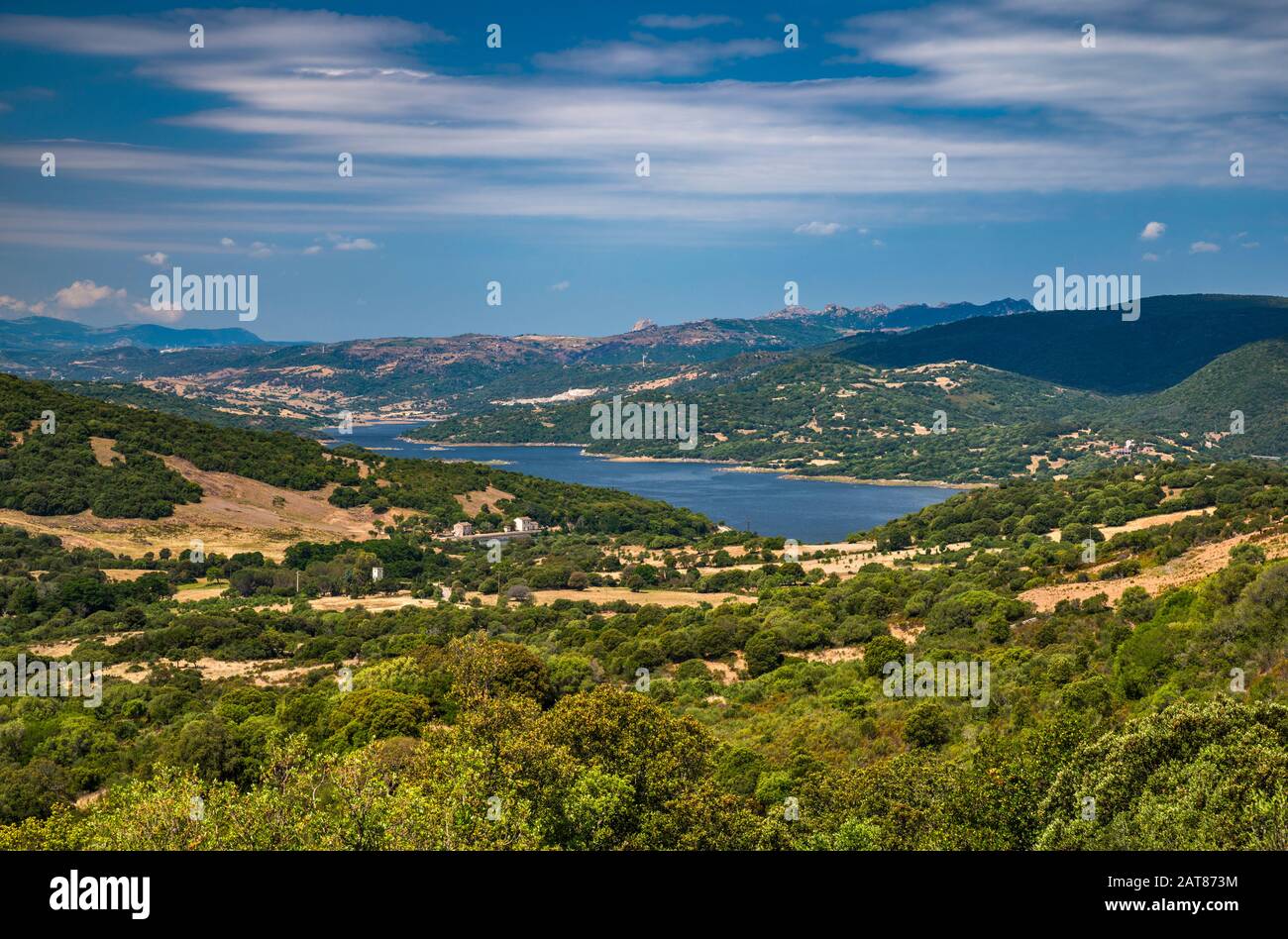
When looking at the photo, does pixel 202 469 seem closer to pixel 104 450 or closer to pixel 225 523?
pixel 104 450

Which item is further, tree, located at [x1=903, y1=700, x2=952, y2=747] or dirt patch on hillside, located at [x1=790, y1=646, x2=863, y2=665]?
dirt patch on hillside, located at [x1=790, y1=646, x2=863, y2=665]

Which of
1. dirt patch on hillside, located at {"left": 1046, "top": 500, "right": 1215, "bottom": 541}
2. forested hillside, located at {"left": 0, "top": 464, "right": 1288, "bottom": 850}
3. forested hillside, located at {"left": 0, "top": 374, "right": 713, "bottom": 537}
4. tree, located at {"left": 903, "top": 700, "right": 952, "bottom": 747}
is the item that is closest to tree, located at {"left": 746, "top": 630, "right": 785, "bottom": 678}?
forested hillside, located at {"left": 0, "top": 464, "right": 1288, "bottom": 850}

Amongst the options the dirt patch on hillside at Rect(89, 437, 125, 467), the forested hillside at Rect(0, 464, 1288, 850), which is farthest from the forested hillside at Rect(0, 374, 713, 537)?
the forested hillside at Rect(0, 464, 1288, 850)

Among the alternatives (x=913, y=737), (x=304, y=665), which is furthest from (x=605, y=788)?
(x=304, y=665)

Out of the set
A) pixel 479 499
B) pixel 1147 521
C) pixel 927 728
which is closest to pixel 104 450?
pixel 479 499

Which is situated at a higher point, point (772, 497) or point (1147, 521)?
point (1147, 521)

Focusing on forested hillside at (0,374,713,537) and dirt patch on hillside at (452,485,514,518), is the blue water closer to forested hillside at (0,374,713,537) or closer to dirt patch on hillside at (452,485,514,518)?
forested hillside at (0,374,713,537)

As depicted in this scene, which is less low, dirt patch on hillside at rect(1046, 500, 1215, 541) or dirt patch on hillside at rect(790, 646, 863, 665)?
dirt patch on hillside at rect(1046, 500, 1215, 541)

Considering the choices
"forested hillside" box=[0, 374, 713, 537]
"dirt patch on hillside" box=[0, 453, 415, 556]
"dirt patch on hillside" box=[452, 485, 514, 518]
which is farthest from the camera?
"dirt patch on hillside" box=[452, 485, 514, 518]

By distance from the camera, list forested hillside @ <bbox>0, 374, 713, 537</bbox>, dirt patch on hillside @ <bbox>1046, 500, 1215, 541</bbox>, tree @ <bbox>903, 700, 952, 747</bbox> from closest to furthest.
A: 1. tree @ <bbox>903, 700, 952, 747</bbox>
2. dirt patch on hillside @ <bbox>1046, 500, 1215, 541</bbox>
3. forested hillside @ <bbox>0, 374, 713, 537</bbox>

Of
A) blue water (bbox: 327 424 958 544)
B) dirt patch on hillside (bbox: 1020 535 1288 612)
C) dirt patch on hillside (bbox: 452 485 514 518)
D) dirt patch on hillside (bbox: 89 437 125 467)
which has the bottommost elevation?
blue water (bbox: 327 424 958 544)

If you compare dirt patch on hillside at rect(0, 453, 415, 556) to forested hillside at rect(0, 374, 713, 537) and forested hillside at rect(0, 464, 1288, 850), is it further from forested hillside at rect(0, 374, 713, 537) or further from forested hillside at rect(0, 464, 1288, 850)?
forested hillside at rect(0, 464, 1288, 850)

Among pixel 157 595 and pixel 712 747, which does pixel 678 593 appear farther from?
pixel 712 747
